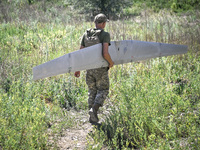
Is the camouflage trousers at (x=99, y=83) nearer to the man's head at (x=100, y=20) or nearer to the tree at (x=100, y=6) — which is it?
the man's head at (x=100, y=20)

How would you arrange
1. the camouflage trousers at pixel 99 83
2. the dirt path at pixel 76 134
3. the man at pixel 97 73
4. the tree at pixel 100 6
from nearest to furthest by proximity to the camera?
the dirt path at pixel 76 134 < the man at pixel 97 73 < the camouflage trousers at pixel 99 83 < the tree at pixel 100 6

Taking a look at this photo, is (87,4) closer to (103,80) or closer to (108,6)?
(108,6)

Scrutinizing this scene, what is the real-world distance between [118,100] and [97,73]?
0.65m

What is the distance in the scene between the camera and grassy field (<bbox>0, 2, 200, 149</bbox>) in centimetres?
290

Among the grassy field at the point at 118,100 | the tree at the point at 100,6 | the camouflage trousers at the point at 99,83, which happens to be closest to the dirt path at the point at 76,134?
the grassy field at the point at 118,100

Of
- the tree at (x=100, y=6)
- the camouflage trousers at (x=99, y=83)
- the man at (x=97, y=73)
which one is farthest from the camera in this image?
the tree at (x=100, y=6)

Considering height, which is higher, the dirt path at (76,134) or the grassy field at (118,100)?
the grassy field at (118,100)

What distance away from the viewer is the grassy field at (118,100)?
2.90m

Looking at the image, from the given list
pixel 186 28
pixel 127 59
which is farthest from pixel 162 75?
pixel 186 28

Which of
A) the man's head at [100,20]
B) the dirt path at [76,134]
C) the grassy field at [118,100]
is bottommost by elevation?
the dirt path at [76,134]

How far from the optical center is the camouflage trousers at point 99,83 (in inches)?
146

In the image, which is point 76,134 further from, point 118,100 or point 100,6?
point 100,6

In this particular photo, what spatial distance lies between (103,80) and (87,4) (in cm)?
1185

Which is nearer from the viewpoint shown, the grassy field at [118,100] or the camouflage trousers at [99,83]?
the grassy field at [118,100]
